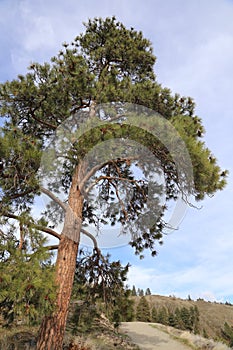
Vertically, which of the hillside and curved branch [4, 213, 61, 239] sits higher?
the hillside

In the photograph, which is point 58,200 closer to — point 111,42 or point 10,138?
point 10,138

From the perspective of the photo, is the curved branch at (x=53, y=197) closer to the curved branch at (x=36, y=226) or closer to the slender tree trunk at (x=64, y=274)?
the slender tree trunk at (x=64, y=274)

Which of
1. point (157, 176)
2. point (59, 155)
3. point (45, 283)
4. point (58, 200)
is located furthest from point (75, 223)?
point (157, 176)

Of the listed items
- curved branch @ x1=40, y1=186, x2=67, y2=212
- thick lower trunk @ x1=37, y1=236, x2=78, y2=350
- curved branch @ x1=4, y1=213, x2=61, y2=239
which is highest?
curved branch @ x1=40, y1=186, x2=67, y2=212

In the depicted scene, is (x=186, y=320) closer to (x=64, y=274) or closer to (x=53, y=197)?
(x=53, y=197)

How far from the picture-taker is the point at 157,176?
6.31 meters

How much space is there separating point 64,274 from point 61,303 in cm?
45

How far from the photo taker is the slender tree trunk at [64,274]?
4270mm

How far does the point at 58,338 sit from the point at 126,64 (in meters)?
6.59

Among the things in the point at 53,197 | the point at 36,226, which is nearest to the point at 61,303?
the point at 36,226

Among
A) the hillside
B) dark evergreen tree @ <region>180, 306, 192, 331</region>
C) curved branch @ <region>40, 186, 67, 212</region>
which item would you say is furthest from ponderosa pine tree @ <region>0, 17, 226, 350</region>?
the hillside

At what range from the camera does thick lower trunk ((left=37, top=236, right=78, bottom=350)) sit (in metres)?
4.25

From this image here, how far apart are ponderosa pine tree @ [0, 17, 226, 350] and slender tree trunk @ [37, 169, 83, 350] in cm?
1

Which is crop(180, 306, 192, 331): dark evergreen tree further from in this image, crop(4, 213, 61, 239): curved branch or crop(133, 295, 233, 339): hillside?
crop(4, 213, 61, 239): curved branch
